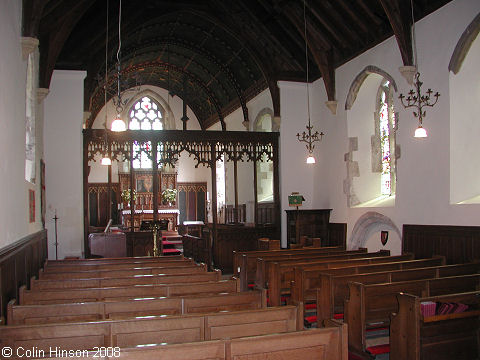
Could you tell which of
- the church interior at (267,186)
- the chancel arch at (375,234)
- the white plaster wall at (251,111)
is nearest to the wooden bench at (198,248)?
the church interior at (267,186)

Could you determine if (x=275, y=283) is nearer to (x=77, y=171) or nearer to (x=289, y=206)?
(x=289, y=206)

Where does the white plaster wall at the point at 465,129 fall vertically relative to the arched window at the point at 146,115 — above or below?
below

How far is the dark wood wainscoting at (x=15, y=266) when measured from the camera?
16.2ft

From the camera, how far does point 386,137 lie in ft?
35.7

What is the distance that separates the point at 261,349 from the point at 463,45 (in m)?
7.01

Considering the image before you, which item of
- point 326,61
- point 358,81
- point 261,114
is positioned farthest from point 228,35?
point 358,81

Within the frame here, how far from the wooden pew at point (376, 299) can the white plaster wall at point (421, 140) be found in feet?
8.16

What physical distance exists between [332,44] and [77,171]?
6.68m

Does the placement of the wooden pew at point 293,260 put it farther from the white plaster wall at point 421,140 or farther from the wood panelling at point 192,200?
the wood panelling at point 192,200

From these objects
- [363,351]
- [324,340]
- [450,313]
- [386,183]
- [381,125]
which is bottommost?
[363,351]

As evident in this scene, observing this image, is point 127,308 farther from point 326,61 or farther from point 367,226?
point 326,61

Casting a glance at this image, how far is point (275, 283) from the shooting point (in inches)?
268

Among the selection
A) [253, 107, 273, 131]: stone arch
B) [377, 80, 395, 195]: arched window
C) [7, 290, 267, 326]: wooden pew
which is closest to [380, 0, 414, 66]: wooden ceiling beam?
[377, 80, 395, 195]: arched window

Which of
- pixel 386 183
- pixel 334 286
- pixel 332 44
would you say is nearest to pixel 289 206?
pixel 386 183
